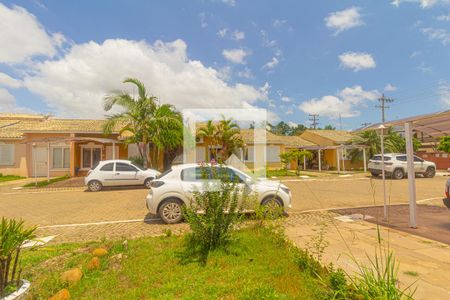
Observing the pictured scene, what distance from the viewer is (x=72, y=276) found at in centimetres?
358

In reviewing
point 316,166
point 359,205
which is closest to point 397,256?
point 359,205

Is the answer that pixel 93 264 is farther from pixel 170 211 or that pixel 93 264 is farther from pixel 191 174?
pixel 191 174

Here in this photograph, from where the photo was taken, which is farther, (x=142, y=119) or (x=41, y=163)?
(x=41, y=163)

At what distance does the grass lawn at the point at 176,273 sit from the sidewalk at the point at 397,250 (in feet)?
2.98

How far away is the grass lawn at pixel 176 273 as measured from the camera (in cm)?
313

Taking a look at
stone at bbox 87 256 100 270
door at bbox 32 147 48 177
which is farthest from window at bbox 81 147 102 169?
stone at bbox 87 256 100 270

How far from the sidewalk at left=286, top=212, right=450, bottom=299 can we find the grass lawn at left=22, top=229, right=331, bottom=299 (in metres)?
0.91

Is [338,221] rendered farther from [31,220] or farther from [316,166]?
[316,166]

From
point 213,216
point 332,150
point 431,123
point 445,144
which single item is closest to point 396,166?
point 332,150

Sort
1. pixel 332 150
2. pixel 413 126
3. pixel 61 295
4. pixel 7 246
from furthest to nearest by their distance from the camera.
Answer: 1. pixel 332 150
2. pixel 413 126
3. pixel 61 295
4. pixel 7 246

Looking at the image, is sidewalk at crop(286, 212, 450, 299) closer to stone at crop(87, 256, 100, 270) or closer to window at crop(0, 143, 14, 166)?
A: stone at crop(87, 256, 100, 270)

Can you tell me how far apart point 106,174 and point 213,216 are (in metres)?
10.4

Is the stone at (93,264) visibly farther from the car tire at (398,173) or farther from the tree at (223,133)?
the car tire at (398,173)

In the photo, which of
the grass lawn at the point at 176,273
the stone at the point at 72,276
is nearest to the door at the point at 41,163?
the grass lawn at the point at 176,273
